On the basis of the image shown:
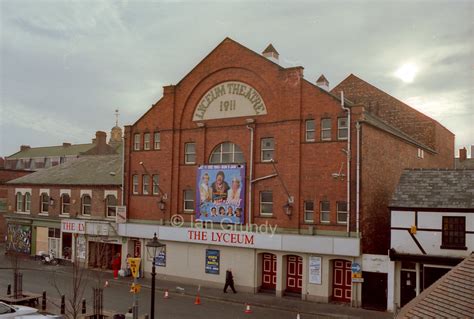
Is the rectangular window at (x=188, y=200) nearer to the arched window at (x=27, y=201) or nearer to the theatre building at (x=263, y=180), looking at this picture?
the theatre building at (x=263, y=180)

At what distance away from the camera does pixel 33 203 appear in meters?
41.9

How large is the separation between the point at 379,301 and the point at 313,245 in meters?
4.54

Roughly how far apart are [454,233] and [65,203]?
101 ft

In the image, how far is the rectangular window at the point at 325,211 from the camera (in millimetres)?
26361

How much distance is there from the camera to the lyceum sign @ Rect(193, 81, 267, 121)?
29469mm

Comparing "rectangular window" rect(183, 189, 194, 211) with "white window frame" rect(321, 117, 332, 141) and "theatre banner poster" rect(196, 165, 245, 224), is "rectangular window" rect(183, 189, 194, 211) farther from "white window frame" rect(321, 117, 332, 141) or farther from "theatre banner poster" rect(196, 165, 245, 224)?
"white window frame" rect(321, 117, 332, 141)

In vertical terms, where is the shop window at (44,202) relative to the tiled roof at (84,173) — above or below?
below

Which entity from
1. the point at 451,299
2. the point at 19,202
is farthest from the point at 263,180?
the point at 19,202

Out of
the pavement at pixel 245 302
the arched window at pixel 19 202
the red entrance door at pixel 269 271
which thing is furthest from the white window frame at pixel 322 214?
the arched window at pixel 19 202

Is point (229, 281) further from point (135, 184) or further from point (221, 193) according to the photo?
point (135, 184)

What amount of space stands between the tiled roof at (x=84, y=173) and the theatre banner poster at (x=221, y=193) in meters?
8.56

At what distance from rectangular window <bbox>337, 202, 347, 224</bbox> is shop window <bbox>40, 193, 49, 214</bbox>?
2716 centimetres

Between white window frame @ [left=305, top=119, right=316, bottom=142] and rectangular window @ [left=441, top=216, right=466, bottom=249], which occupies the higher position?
white window frame @ [left=305, top=119, right=316, bottom=142]

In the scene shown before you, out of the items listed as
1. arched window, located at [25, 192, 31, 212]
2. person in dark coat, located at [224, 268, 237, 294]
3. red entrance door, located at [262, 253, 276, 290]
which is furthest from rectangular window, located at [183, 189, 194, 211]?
arched window, located at [25, 192, 31, 212]
